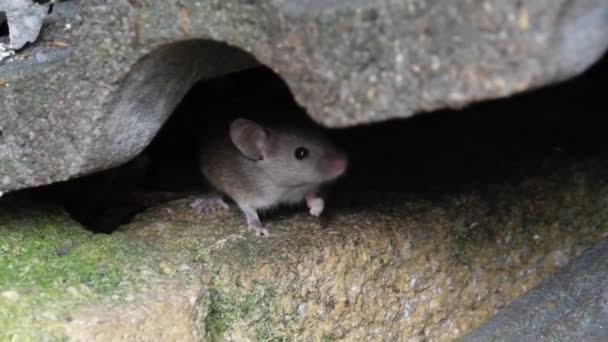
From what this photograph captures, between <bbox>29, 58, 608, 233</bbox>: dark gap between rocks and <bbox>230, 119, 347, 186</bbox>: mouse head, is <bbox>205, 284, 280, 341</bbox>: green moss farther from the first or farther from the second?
<bbox>230, 119, 347, 186</bbox>: mouse head

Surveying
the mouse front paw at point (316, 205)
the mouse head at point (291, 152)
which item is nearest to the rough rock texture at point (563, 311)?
the mouse front paw at point (316, 205)

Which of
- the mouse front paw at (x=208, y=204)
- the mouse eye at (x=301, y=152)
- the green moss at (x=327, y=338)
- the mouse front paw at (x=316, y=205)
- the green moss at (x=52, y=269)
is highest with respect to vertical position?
the green moss at (x=52, y=269)

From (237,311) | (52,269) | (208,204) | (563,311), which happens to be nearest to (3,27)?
(52,269)

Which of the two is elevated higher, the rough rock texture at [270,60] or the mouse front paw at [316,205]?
the rough rock texture at [270,60]

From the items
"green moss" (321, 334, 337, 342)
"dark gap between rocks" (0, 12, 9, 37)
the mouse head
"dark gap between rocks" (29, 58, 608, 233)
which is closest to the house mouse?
the mouse head

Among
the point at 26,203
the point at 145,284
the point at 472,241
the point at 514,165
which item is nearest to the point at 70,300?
the point at 145,284

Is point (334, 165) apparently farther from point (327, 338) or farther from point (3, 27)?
point (3, 27)

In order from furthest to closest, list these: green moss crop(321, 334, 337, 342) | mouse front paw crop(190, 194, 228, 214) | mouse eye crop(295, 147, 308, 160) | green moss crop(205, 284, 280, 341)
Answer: mouse eye crop(295, 147, 308, 160), mouse front paw crop(190, 194, 228, 214), green moss crop(321, 334, 337, 342), green moss crop(205, 284, 280, 341)

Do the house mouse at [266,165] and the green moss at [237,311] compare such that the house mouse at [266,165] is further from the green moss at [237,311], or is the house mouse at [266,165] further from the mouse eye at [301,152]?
the green moss at [237,311]
